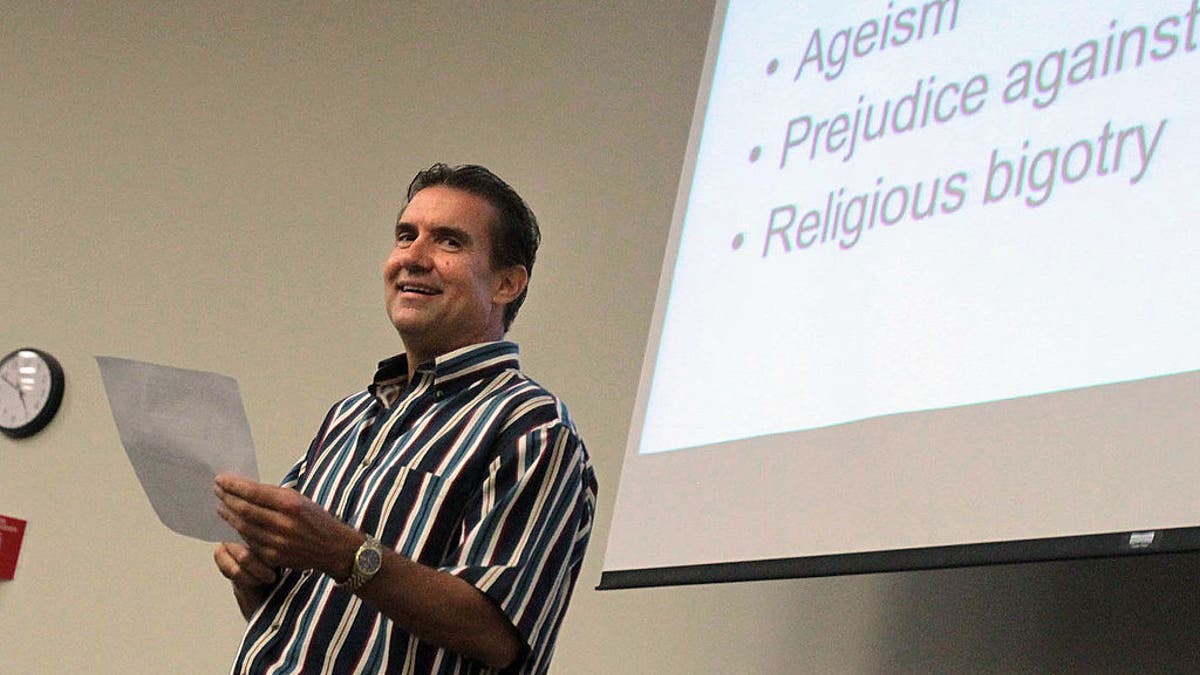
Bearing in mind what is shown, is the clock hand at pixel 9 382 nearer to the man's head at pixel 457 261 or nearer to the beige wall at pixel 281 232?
the beige wall at pixel 281 232

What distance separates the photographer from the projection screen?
194 centimetres

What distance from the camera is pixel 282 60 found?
3.85 m

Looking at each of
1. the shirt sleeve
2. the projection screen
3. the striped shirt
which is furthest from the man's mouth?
the projection screen

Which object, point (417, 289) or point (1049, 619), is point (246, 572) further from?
point (1049, 619)

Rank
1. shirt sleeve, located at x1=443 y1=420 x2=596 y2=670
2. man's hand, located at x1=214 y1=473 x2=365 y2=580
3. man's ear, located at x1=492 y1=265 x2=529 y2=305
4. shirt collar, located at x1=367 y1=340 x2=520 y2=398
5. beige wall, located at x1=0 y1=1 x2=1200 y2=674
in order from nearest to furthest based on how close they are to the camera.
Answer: man's hand, located at x1=214 y1=473 x2=365 y2=580
shirt sleeve, located at x1=443 y1=420 x2=596 y2=670
shirt collar, located at x1=367 y1=340 x2=520 y2=398
man's ear, located at x1=492 y1=265 x2=529 y2=305
beige wall, located at x1=0 y1=1 x2=1200 y2=674

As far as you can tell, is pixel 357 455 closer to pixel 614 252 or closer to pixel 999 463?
pixel 999 463

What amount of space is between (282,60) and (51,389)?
94cm

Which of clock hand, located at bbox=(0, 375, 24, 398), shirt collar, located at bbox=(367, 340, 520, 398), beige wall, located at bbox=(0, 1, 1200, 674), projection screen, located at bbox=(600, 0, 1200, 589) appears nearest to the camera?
projection screen, located at bbox=(600, 0, 1200, 589)

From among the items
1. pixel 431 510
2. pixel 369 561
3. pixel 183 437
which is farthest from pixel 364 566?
pixel 183 437

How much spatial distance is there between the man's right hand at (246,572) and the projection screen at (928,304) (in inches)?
24.8

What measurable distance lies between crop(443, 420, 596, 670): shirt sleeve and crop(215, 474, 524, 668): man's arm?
0.11 feet

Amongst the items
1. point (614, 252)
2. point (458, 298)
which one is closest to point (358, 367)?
point (614, 252)

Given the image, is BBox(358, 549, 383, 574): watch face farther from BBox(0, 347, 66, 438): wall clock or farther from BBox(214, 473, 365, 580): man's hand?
BBox(0, 347, 66, 438): wall clock

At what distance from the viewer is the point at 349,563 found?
172cm
